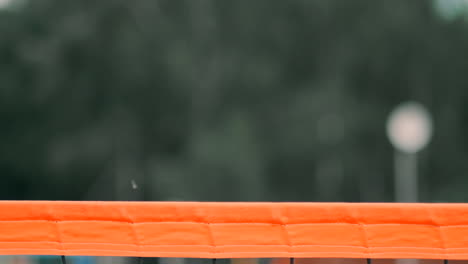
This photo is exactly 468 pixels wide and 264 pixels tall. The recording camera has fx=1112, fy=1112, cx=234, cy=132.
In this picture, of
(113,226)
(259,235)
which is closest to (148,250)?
(113,226)

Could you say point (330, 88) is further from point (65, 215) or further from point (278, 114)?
point (65, 215)

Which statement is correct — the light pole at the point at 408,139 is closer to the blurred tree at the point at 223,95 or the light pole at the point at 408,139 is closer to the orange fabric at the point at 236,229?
the blurred tree at the point at 223,95

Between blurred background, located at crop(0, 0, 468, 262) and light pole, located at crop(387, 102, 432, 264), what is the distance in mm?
373

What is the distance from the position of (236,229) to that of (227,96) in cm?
3288

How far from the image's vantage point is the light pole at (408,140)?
2620 centimetres

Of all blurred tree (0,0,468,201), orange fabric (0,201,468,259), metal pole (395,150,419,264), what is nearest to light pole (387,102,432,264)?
metal pole (395,150,419,264)

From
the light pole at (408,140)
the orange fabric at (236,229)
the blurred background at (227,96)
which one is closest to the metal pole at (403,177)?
the light pole at (408,140)

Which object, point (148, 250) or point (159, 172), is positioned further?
point (159, 172)

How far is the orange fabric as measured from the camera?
8508 mm

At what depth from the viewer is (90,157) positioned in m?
41.0

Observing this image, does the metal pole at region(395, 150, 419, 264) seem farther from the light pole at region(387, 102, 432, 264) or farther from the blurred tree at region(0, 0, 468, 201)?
the blurred tree at region(0, 0, 468, 201)

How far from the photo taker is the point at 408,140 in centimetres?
2709

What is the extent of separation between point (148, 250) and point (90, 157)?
3257cm

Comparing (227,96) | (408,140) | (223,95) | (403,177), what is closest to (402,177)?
(403,177)
